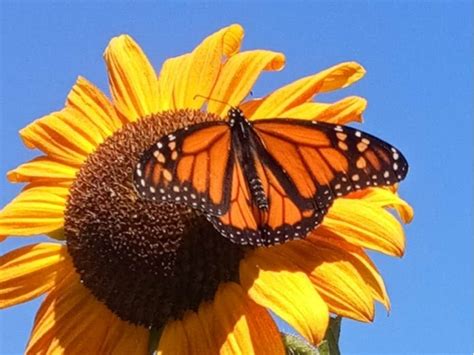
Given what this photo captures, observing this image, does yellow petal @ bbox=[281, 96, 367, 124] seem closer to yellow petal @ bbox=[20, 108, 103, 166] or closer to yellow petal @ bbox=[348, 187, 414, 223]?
yellow petal @ bbox=[348, 187, 414, 223]

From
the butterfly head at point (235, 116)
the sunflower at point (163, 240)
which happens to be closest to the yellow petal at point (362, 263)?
the sunflower at point (163, 240)

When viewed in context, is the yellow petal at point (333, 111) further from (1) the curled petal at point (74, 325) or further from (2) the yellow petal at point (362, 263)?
(1) the curled petal at point (74, 325)

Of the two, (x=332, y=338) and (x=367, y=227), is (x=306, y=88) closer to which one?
A: (x=367, y=227)

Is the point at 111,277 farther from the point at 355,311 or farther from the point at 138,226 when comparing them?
the point at 355,311

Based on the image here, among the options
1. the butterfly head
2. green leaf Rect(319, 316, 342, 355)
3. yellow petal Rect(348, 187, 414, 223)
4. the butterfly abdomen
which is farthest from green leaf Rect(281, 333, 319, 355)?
the butterfly head

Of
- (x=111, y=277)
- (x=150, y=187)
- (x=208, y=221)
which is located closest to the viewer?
(x=150, y=187)

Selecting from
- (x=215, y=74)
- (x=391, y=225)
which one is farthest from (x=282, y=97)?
(x=391, y=225)
